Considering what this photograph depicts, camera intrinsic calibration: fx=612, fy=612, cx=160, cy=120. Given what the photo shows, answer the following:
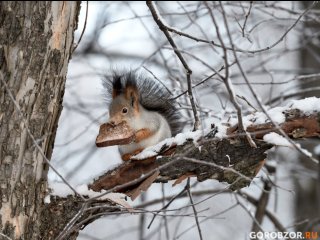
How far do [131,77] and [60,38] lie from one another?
2.27 ft

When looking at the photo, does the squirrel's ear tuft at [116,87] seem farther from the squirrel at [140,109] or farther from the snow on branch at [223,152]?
the snow on branch at [223,152]

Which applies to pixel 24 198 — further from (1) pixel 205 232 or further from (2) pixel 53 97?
(1) pixel 205 232

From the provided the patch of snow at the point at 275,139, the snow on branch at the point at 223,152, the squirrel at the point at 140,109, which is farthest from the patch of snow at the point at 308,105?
the squirrel at the point at 140,109

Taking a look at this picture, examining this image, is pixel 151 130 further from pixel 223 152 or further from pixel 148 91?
pixel 223 152

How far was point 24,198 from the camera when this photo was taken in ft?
5.98

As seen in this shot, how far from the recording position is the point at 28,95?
1756 millimetres

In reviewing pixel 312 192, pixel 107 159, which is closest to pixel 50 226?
pixel 312 192

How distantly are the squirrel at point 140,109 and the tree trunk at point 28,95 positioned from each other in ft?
1.57

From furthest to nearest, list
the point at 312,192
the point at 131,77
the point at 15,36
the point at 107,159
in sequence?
1. the point at 107,159
2. the point at 312,192
3. the point at 131,77
4. the point at 15,36

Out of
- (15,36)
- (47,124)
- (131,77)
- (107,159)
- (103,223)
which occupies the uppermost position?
(107,159)

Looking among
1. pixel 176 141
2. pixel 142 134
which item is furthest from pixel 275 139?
pixel 142 134

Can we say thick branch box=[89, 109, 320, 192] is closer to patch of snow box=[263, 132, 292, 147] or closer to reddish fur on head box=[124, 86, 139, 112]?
patch of snow box=[263, 132, 292, 147]

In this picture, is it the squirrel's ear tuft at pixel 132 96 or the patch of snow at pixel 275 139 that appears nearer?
the patch of snow at pixel 275 139

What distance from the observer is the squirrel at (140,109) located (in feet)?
7.69
